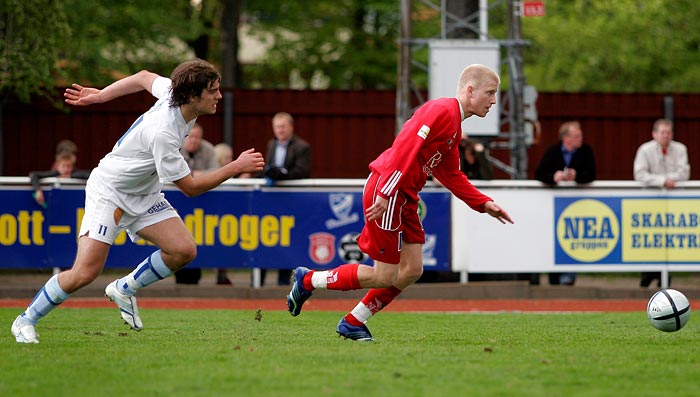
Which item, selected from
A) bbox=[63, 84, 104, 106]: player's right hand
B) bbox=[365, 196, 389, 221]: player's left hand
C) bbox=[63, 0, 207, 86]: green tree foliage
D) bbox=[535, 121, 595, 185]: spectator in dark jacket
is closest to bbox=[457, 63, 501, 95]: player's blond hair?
bbox=[365, 196, 389, 221]: player's left hand

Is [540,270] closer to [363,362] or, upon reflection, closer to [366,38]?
[363,362]

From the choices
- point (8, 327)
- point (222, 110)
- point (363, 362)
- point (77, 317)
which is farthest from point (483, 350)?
point (222, 110)

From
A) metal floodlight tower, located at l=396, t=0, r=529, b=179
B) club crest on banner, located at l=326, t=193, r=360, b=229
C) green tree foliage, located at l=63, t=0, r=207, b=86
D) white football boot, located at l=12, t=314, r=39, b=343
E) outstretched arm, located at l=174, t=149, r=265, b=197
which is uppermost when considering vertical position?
green tree foliage, located at l=63, t=0, r=207, b=86

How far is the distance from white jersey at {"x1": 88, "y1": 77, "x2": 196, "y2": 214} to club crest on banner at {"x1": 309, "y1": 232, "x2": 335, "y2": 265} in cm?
697

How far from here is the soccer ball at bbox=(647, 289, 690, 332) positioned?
9.63 metres

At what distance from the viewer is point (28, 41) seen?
18797 mm

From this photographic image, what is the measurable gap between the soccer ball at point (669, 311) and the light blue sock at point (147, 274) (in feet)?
12.7

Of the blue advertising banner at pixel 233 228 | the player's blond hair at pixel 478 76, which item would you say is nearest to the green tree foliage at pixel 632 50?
the blue advertising banner at pixel 233 228

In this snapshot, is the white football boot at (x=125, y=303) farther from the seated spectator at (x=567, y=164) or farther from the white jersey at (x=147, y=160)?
the seated spectator at (x=567, y=164)

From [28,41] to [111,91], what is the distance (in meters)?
10.4

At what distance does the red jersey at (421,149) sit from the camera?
8.60m

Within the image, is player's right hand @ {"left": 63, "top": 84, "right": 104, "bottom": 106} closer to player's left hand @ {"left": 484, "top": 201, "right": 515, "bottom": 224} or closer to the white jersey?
the white jersey

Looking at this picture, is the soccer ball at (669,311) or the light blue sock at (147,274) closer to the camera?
the light blue sock at (147,274)

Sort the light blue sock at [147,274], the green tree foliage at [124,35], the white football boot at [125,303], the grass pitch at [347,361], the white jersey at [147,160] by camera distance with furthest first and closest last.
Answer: the green tree foliage at [124,35] → the white football boot at [125,303] → the light blue sock at [147,274] → the white jersey at [147,160] → the grass pitch at [347,361]
